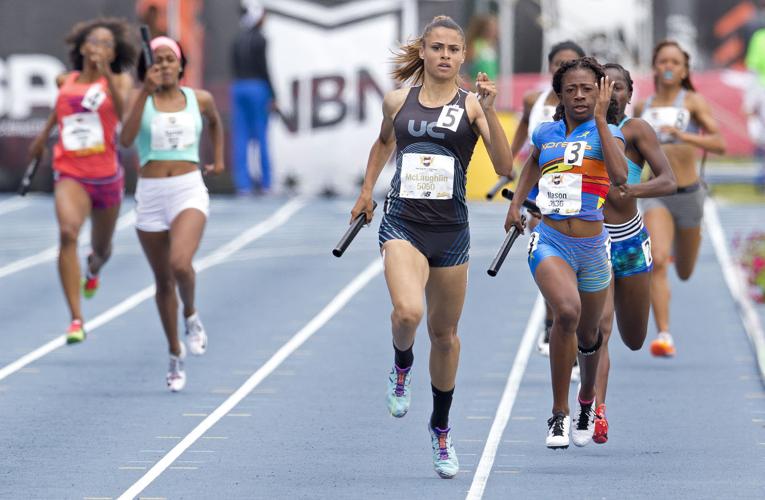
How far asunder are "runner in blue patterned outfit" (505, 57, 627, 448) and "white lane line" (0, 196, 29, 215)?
572 inches

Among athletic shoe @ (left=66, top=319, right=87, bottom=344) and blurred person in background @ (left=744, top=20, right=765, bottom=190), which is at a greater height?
blurred person in background @ (left=744, top=20, right=765, bottom=190)

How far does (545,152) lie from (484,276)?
8072 mm

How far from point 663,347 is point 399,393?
421 cm

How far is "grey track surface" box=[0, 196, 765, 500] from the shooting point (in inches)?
351

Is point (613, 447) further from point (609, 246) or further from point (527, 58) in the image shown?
point (527, 58)

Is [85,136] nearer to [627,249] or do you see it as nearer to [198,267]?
[627,249]

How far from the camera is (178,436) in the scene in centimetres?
1005

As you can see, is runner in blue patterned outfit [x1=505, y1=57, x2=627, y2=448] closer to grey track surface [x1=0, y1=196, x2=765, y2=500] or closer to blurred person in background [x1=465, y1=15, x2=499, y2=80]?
grey track surface [x1=0, y1=196, x2=765, y2=500]

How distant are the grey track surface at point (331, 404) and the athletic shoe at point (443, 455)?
0.08 m

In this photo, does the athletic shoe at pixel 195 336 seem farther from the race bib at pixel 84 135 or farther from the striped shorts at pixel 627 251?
the striped shorts at pixel 627 251

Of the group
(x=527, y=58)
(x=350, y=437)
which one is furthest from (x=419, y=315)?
(x=527, y=58)

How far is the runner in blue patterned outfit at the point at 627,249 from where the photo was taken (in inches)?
377

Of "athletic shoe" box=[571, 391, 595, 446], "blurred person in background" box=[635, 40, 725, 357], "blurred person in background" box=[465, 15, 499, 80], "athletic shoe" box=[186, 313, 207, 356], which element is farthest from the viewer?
"blurred person in background" box=[465, 15, 499, 80]

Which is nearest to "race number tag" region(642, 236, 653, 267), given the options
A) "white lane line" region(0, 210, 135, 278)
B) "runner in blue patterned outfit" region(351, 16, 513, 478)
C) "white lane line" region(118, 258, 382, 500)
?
"runner in blue patterned outfit" region(351, 16, 513, 478)
